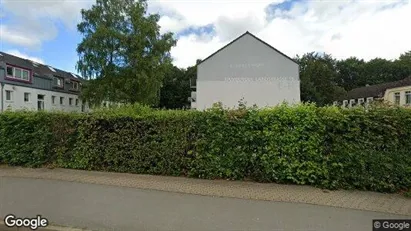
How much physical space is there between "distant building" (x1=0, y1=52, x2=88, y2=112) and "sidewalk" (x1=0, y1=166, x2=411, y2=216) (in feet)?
78.0

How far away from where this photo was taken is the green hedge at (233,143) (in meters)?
7.29

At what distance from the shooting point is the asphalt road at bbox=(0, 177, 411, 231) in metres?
4.88

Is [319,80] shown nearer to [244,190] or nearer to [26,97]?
[26,97]

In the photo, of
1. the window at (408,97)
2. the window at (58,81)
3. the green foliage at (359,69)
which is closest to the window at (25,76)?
the window at (58,81)

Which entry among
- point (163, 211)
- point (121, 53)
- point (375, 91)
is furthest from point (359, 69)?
point (163, 211)

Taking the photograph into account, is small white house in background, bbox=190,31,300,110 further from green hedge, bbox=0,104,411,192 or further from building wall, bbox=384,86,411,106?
building wall, bbox=384,86,411,106

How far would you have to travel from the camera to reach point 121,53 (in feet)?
97.4

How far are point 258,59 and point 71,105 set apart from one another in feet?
108

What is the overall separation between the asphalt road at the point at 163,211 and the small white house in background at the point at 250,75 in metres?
20.0

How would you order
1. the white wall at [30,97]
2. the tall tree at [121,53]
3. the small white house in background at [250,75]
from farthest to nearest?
the white wall at [30,97] < the tall tree at [121,53] < the small white house in background at [250,75]

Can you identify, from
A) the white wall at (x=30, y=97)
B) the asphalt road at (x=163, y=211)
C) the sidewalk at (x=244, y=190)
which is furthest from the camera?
the white wall at (x=30, y=97)

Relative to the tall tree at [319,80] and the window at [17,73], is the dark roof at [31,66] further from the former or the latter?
the tall tree at [319,80]

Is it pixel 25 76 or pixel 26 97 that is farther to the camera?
pixel 26 97

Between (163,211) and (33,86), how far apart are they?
39.2 meters
